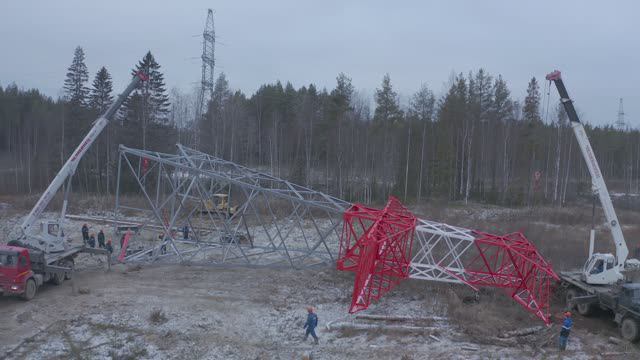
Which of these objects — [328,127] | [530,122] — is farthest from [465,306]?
[530,122]

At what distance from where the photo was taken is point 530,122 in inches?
2164

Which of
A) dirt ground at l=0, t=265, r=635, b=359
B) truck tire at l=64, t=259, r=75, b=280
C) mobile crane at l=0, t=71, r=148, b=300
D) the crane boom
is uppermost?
the crane boom

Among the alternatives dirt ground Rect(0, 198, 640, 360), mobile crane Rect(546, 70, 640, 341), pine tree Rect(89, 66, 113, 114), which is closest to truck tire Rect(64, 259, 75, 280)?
dirt ground Rect(0, 198, 640, 360)

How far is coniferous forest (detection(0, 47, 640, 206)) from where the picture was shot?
151 feet

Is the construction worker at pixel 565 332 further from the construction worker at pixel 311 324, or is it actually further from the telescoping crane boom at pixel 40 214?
the telescoping crane boom at pixel 40 214

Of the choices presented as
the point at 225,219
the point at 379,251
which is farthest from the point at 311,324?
the point at 225,219

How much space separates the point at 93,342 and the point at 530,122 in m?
51.1

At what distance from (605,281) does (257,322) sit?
11.7 m

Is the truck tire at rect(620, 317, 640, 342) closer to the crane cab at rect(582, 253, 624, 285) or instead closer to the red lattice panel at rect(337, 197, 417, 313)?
the crane cab at rect(582, 253, 624, 285)

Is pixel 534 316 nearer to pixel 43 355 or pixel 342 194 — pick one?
pixel 43 355

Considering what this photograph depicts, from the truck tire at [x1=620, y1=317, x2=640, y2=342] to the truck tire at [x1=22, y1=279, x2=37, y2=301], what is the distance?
61.4 feet

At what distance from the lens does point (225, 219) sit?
83.9 ft

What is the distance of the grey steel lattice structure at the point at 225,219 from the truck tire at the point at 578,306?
8409 mm

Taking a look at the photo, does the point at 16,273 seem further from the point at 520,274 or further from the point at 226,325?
the point at 520,274
